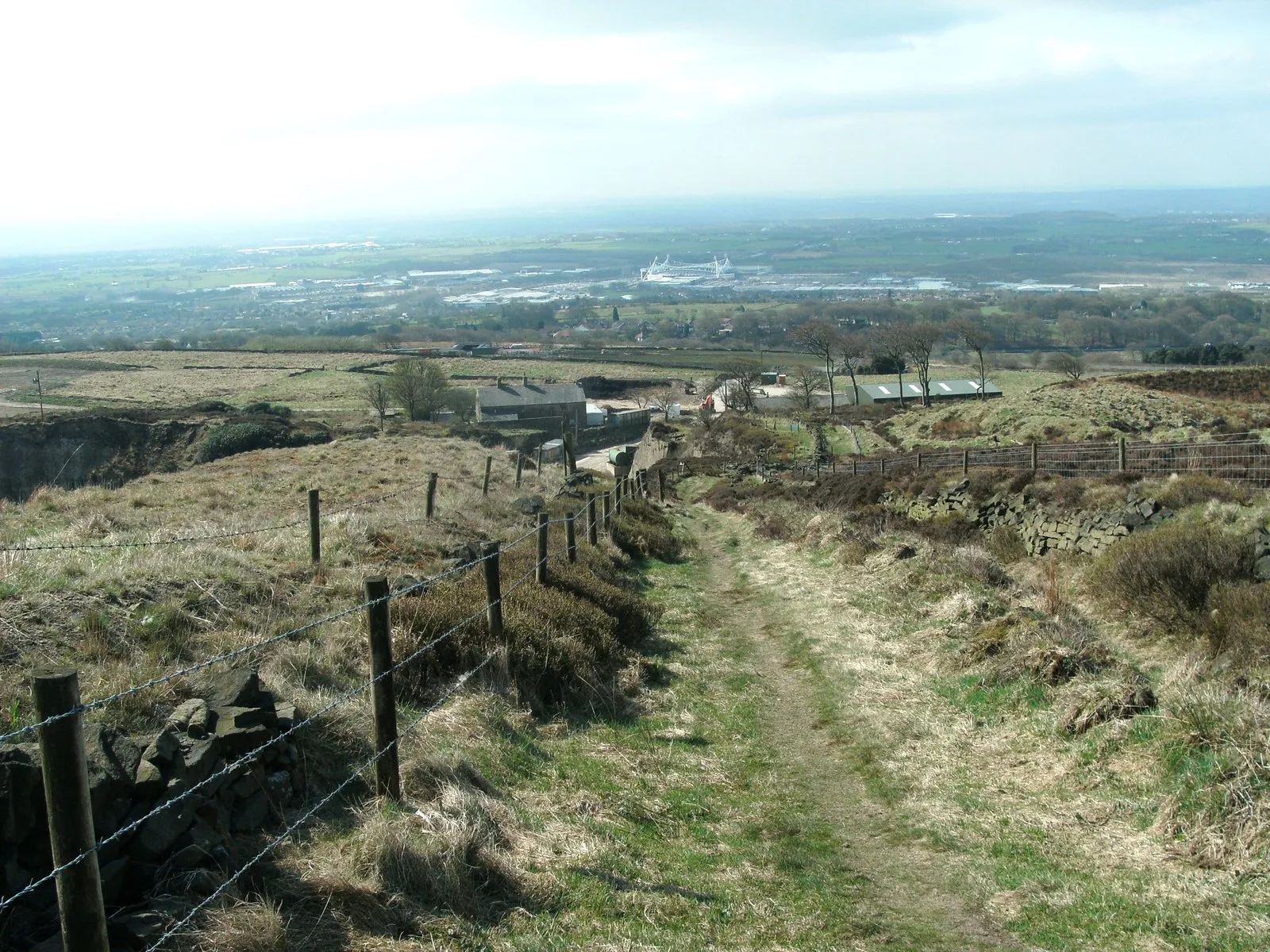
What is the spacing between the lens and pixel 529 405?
244ft

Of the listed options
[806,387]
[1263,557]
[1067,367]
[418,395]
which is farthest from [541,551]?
[1067,367]

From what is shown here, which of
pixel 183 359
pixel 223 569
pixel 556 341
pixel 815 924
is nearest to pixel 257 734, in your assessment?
pixel 815 924

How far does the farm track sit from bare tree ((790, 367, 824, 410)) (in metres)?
62.7

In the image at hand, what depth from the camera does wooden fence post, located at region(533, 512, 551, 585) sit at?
12039 mm

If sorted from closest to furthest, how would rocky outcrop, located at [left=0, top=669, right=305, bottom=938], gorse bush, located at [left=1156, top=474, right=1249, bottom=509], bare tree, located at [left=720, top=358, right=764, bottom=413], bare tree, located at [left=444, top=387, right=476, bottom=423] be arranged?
rocky outcrop, located at [left=0, top=669, right=305, bottom=938], gorse bush, located at [left=1156, top=474, right=1249, bottom=509], bare tree, located at [left=444, top=387, right=476, bottom=423], bare tree, located at [left=720, top=358, right=764, bottom=413]

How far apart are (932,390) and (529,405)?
32.1 metres

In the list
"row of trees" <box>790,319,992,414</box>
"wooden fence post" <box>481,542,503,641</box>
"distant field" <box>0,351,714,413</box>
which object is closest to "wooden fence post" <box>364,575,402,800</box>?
"wooden fence post" <box>481,542,503,641</box>

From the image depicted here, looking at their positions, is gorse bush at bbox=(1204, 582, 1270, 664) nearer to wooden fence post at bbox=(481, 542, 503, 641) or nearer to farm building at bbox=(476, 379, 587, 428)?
wooden fence post at bbox=(481, 542, 503, 641)

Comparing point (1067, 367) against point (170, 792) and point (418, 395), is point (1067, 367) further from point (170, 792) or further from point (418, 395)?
point (170, 792)

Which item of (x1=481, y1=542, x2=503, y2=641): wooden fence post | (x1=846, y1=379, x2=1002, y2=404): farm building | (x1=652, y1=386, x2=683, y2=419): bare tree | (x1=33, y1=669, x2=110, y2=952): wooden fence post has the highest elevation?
(x1=33, y1=669, x2=110, y2=952): wooden fence post

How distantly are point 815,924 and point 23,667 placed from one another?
5.22 m

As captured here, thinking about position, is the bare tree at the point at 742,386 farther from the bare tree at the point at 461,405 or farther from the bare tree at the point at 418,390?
the bare tree at the point at 418,390

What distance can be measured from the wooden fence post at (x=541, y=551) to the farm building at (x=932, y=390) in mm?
66753

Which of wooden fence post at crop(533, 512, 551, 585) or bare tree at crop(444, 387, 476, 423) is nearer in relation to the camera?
wooden fence post at crop(533, 512, 551, 585)
